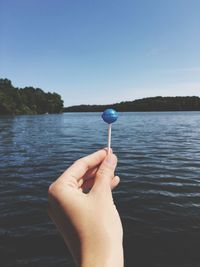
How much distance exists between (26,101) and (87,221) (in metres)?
140

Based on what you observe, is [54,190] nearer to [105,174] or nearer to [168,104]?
[105,174]

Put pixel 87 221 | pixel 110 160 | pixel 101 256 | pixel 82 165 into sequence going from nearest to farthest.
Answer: pixel 101 256, pixel 87 221, pixel 82 165, pixel 110 160

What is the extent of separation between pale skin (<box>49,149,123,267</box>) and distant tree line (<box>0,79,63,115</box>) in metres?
112

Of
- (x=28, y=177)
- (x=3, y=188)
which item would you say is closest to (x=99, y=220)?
(x=3, y=188)

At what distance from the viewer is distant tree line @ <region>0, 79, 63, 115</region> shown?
112 metres

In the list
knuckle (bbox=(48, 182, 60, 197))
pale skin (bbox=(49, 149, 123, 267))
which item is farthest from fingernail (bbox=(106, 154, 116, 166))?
knuckle (bbox=(48, 182, 60, 197))

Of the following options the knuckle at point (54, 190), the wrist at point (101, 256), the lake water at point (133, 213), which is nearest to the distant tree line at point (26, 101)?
the lake water at point (133, 213)

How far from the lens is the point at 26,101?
447 ft

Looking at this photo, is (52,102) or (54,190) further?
(52,102)

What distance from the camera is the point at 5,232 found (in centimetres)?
736

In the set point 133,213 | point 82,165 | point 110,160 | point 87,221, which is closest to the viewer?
point 87,221

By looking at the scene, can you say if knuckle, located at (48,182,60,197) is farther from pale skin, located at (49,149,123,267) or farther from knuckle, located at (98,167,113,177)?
knuckle, located at (98,167,113,177)

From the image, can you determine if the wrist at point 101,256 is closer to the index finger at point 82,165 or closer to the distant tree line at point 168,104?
the index finger at point 82,165

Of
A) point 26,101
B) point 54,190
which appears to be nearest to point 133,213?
point 54,190
